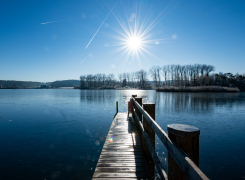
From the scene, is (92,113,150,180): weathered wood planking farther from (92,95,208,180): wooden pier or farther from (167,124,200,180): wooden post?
(167,124,200,180): wooden post

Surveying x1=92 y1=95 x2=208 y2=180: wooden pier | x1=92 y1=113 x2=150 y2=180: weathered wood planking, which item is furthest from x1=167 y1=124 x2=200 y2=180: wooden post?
x1=92 y1=113 x2=150 y2=180: weathered wood planking

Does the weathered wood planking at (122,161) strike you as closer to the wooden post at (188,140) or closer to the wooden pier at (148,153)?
the wooden pier at (148,153)

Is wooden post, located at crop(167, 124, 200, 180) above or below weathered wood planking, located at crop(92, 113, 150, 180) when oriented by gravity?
above

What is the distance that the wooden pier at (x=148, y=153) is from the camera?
4.35 ft

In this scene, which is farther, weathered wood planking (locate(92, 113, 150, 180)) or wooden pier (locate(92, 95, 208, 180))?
weathered wood planking (locate(92, 113, 150, 180))

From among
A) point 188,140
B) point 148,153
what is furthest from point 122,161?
point 188,140

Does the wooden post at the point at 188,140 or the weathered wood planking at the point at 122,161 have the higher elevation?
the wooden post at the point at 188,140

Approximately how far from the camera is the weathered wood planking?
334 cm

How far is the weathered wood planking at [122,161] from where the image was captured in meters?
3.34

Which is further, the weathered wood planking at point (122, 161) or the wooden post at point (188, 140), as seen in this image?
the weathered wood planking at point (122, 161)

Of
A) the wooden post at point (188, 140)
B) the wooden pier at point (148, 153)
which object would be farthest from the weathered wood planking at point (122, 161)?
the wooden post at point (188, 140)

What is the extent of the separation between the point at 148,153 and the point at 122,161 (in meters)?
0.82

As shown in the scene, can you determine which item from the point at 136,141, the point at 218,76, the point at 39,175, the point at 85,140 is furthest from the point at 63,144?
the point at 218,76

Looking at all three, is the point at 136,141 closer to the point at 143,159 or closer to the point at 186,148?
the point at 143,159
